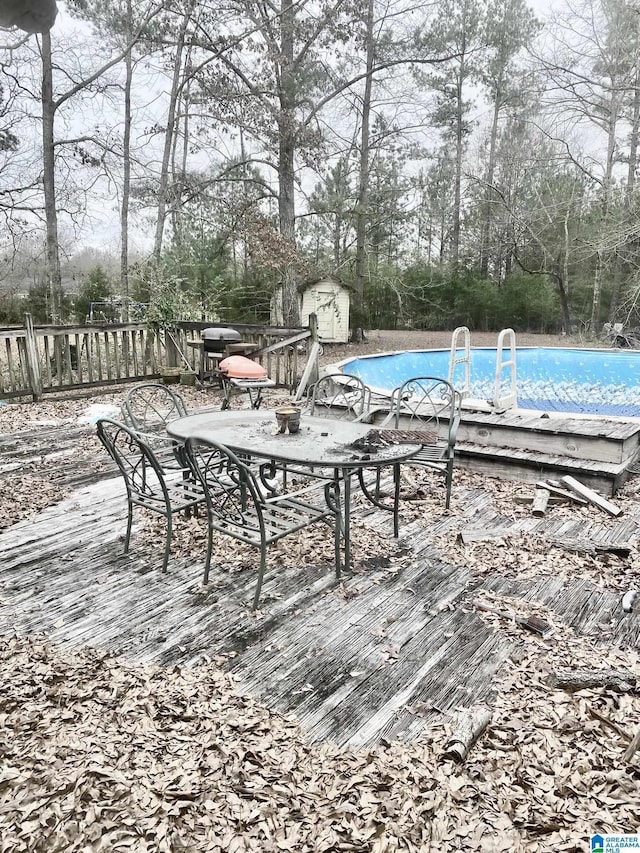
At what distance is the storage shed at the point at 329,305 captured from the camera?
649 inches

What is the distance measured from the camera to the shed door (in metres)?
16.6

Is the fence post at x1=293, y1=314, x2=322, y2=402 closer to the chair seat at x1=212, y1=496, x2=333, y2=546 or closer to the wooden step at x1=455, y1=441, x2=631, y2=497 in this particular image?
the wooden step at x1=455, y1=441, x2=631, y2=497

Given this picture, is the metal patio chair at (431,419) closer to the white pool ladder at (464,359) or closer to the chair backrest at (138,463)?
the white pool ladder at (464,359)

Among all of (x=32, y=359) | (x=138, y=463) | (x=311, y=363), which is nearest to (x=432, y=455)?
(x=138, y=463)

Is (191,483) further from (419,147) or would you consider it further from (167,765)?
(419,147)

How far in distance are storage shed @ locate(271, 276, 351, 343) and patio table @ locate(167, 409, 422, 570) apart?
12.8 m

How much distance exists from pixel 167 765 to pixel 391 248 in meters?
18.6

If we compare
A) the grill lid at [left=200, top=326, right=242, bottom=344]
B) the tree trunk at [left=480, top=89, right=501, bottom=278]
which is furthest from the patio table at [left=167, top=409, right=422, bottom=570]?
the tree trunk at [left=480, top=89, right=501, bottom=278]

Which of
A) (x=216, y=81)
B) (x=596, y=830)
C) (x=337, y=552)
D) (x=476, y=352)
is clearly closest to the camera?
(x=596, y=830)

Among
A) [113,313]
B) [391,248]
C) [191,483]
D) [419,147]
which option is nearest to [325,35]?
[419,147]

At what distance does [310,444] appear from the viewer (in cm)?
326

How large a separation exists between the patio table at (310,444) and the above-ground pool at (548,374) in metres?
5.98

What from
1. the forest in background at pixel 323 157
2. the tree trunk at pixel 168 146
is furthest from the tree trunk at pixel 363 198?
the tree trunk at pixel 168 146

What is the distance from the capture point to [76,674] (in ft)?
7.38
